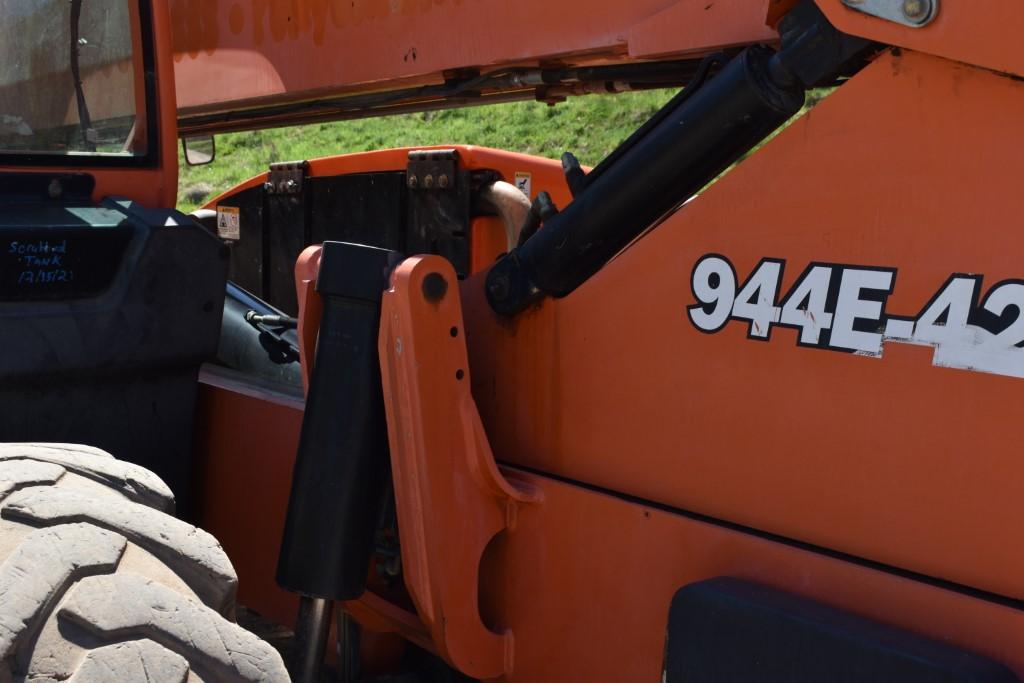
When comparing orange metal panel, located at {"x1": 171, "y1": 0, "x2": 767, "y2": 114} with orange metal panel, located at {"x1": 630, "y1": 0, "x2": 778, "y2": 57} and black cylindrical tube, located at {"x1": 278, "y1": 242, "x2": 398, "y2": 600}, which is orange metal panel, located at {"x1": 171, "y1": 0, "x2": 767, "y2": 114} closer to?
orange metal panel, located at {"x1": 630, "y1": 0, "x2": 778, "y2": 57}

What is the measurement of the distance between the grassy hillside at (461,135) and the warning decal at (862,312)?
9.82m

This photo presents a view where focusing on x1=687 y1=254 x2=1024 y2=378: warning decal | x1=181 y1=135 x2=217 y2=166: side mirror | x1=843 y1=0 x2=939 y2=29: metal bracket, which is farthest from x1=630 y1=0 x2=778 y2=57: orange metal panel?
x1=181 y1=135 x2=217 y2=166: side mirror

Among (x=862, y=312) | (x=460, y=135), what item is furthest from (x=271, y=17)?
(x=460, y=135)

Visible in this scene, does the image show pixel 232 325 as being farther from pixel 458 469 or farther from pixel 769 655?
pixel 769 655

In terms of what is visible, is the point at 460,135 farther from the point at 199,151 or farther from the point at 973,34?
the point at 973,34

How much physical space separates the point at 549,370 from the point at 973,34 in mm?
886

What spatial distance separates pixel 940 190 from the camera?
1604 millimetres

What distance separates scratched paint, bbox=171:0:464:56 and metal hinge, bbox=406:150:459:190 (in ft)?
1.21

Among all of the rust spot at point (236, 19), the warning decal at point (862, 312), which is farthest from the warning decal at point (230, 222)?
the warning decal at point (862, 312)

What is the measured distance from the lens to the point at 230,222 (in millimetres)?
3686

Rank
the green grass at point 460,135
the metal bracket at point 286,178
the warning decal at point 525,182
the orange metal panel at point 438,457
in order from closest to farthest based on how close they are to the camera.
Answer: the orange metal panel at point 438,457
the warning decal at point 525,182
the metal bracket at point 286,178
the green grass at point 460,135

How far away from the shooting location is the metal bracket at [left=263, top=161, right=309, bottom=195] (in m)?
3.40

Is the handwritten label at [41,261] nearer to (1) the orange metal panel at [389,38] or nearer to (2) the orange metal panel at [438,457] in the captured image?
(2) the orange metal panel at [438,457]

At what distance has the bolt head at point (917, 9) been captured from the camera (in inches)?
62.6
